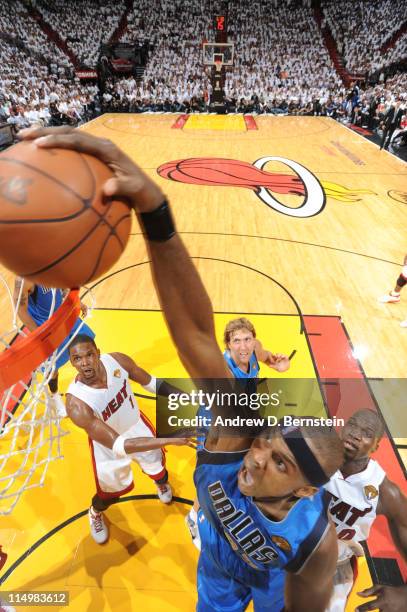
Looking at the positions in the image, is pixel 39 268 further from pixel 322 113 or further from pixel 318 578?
pixel 322 113

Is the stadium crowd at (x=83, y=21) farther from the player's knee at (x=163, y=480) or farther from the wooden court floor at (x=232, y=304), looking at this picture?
the player's knee at (x=163, y=480)

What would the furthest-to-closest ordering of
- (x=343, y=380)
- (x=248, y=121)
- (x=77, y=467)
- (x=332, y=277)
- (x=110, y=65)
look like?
(x=110, y=65) < (x=248, y=121) < (x=332, y=277) < (x=343, y=380) < (x=77, y=467)

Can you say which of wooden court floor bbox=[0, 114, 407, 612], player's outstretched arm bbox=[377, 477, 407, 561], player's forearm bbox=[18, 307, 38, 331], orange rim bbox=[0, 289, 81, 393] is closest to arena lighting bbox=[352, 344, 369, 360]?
wooden court floor bbox=[0, 114, 407, 612]

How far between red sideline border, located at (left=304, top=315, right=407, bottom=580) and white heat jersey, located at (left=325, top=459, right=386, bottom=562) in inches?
30.0

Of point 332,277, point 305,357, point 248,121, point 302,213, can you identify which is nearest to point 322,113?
point 248,121

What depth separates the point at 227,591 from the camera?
191 centimetres

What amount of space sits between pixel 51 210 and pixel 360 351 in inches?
157

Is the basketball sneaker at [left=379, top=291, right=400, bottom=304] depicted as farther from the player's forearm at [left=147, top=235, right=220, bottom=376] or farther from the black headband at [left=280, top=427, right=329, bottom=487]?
the player's forearm at [left=147, top=235, right=220, bottom=376]

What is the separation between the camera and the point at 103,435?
2.23 meters

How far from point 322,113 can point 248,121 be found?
455 cm

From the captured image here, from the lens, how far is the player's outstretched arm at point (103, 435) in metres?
2.13

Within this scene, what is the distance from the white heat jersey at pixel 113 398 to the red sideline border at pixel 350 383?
1.81 metres

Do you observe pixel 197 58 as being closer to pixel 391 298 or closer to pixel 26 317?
pixel 391 298

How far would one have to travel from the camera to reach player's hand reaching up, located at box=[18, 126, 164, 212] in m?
0.95
